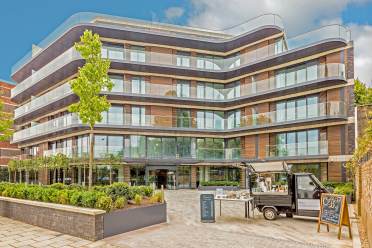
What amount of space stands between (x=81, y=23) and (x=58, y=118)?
8953 millimetres

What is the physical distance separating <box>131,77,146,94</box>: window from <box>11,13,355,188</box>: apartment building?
94 mm

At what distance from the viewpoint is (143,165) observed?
1195 inches

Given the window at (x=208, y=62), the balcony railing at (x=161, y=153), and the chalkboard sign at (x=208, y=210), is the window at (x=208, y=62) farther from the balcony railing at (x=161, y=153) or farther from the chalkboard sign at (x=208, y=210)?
the chalkboard sign at (x=208, y=210)

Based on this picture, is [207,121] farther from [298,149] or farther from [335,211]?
[335,211]

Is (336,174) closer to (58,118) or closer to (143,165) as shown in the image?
(143,165)

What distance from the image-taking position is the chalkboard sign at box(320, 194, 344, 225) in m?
10.1

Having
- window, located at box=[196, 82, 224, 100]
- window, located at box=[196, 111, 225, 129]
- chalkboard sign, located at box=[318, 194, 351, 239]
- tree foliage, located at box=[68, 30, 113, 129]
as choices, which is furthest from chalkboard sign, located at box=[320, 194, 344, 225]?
window, located at box=[196, 82, 224, 100]

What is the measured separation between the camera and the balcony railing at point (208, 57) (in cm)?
2650

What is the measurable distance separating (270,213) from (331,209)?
127 inches

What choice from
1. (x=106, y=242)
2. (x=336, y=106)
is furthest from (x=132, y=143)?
(x=106, y=242)

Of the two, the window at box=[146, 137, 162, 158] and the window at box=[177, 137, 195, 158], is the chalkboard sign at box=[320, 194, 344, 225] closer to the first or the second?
the window at box=[146, 137, 162, 158]

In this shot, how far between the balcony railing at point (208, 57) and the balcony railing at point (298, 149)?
26.6ft

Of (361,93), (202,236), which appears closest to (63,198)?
(202,236)

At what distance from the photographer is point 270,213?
43.7ft
